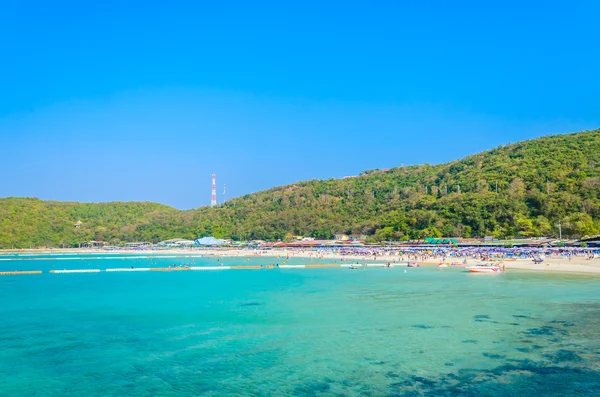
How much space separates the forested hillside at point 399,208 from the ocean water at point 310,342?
37.1 meters

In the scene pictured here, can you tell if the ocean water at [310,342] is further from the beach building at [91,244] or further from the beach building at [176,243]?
the beach building at [91,244]

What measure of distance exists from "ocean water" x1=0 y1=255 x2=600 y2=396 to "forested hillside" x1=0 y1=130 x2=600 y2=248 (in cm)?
3706

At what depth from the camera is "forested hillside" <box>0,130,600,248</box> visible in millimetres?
67375

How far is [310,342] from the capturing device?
57.2 feet

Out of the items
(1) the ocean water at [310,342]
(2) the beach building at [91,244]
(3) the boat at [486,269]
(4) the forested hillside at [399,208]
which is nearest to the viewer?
(1) the ocean water at [310,342]

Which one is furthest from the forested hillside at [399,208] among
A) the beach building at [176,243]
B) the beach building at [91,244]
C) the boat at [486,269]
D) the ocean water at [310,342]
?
the ocean water at [310,342]

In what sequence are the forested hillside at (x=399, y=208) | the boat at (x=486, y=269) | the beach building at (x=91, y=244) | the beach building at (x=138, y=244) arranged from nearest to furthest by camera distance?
the boat at (x=486, y=269) < the forested hillside at (x=399, y=208) < the beach building at (x=138, y=244) < the beach building at (x=91, y=244)

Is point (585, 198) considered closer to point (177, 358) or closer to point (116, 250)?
point (177, 358)

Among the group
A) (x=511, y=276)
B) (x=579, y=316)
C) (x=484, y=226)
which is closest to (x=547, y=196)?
(x=484, y=226)

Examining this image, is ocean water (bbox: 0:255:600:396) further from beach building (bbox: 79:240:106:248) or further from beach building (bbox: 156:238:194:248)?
beach building (bbox: 79:240:106:248)

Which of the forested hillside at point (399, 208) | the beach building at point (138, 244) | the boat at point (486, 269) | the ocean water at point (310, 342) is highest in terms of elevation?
the forested hillside at point (399, 208)

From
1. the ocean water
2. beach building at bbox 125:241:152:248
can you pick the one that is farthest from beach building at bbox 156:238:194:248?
the ocean water

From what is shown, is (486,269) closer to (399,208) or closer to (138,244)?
(399,208)

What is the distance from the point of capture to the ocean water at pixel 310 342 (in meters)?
12.9
